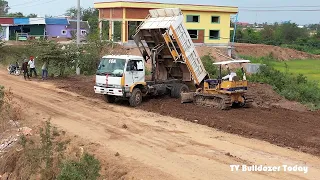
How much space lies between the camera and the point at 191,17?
200ft

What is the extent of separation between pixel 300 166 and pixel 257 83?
15.0 m

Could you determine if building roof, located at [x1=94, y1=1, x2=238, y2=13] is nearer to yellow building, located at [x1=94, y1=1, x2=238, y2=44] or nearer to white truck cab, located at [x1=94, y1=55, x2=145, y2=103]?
yellow building, located at [x1=94, y1=1, x2=238, y2=44]

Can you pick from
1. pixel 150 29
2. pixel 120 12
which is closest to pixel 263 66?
pixel 150 29

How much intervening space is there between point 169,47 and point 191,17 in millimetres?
41389

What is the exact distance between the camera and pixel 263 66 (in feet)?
89.9

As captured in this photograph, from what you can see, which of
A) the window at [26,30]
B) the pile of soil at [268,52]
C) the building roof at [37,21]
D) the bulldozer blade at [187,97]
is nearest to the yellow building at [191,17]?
the pile of soil at [268,52]

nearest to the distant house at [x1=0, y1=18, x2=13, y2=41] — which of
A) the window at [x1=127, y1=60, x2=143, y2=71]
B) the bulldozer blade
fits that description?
the window at [x1=127, y1=60, x2=143, y2=71]

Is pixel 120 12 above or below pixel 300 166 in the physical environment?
above

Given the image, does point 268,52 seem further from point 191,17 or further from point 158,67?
point 158,67

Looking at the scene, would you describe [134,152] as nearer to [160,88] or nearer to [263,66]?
[160,88]

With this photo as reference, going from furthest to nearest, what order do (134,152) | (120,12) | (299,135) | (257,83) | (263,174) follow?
(120,12)
(257,83)
(299,135)
(134,152)
(263,174)

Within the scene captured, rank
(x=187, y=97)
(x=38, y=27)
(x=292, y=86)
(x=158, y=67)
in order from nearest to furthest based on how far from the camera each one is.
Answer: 1. (x=187, y=97)
2. (x=158, y=67)
3. (x=292, y=86)
4. (x=38, y=27)

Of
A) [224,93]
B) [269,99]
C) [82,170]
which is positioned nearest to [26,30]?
[269,99]

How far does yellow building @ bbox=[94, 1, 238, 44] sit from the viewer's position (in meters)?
53.6
